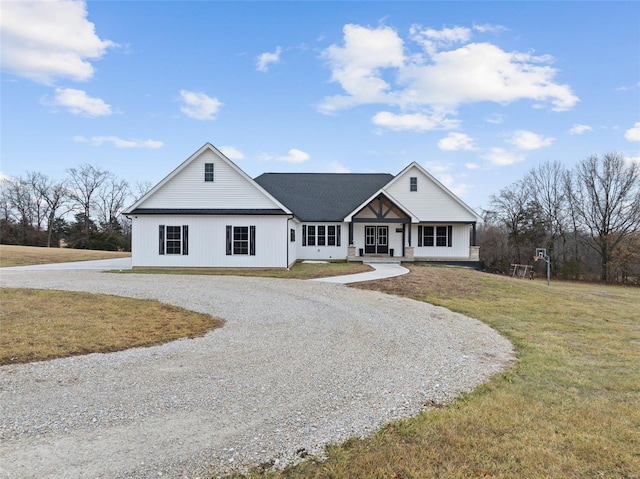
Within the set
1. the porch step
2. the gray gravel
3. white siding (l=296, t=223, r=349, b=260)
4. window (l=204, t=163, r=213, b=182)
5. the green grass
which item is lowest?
the gray gravel

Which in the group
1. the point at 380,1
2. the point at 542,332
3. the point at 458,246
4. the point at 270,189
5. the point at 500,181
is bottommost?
the point at 542,332

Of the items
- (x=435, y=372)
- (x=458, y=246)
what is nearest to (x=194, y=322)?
(x=435, y=372)

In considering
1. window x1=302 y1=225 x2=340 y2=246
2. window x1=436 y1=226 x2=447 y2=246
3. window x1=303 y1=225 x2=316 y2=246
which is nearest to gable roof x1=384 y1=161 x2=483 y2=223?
window x1=436 y1=226 x2=447 y2=246

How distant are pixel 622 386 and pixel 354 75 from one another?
19.7 m

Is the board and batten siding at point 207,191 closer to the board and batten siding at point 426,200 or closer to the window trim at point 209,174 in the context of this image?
the window trim at point 209,174

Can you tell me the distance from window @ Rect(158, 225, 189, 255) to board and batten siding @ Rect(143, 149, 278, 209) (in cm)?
125

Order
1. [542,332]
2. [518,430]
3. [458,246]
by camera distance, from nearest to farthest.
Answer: [518,430] < [542,332] < [458,246]

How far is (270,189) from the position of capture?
27.7 m

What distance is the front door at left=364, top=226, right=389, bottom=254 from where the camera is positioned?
25.7 m

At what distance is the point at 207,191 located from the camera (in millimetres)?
20328

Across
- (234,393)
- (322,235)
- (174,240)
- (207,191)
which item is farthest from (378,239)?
(234,393)

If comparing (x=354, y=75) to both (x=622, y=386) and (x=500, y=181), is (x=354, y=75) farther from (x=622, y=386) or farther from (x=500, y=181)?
(x=500, y=181)

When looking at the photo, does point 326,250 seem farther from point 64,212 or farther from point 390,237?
point 64,212

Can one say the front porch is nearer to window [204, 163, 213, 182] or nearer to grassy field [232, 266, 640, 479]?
window [204, 163, 213, 182]
